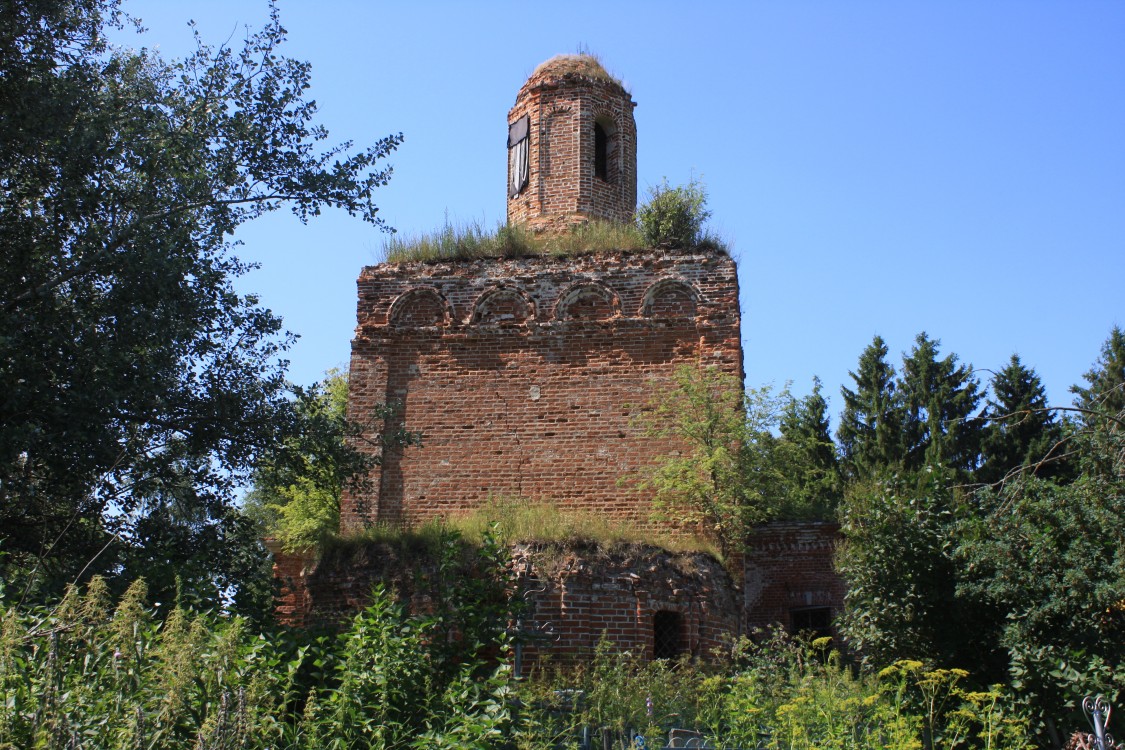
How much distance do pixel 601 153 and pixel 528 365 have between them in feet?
17.3

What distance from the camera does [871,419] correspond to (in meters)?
26.5

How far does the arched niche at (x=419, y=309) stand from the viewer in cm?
1594

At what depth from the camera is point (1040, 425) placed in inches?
985

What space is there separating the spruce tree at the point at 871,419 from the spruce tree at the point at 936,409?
0.30 meters

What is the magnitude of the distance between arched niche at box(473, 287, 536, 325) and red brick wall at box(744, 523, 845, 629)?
18.5 ft

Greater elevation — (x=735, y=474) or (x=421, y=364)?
(x=421, y=364)

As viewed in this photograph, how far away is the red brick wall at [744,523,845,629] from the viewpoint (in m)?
18.1

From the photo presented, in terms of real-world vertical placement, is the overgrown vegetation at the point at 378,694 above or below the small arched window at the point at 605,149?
below

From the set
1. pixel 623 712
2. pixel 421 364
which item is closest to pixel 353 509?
pixel 421 364

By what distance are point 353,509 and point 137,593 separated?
827 cm

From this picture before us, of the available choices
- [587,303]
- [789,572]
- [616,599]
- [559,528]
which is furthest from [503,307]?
[789,572]

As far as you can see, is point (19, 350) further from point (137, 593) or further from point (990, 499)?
point (990, 499)

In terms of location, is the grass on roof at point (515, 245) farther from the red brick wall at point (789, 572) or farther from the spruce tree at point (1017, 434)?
the spruce tree at point (1017, 434)

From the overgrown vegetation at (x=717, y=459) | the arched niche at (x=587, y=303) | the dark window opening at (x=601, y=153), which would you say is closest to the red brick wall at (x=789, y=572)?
the overgrown vegetation at (x=717, y=459)
